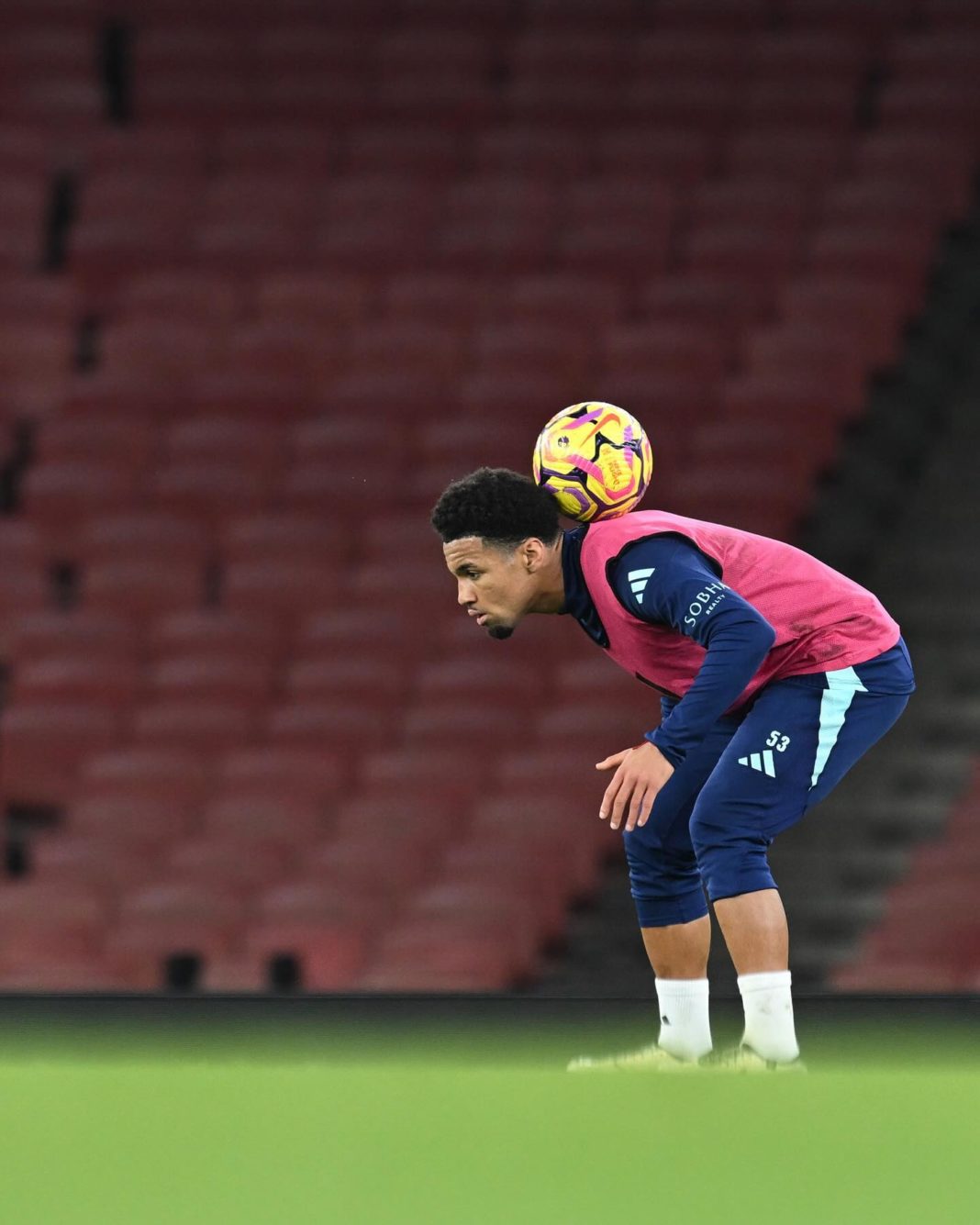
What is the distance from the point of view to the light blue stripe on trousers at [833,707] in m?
3.78

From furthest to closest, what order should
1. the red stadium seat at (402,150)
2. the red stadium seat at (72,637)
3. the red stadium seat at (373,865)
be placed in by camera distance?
the red stadium seat at (402,150), the red stadium seat at (72,637), the red stadium seat at (373,865)

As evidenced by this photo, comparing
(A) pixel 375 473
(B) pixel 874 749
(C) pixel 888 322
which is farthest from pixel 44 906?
(C) pixel 888 322

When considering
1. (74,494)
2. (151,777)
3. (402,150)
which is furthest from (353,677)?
(402,150)

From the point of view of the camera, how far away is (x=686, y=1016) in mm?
4035

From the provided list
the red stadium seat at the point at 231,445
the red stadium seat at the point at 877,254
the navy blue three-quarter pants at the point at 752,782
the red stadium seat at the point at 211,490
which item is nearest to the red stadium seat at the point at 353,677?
the red stadium seat at the point at 211,490

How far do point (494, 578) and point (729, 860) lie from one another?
2.08 feet

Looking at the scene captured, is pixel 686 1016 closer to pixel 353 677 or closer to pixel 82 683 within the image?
pixel 353 677

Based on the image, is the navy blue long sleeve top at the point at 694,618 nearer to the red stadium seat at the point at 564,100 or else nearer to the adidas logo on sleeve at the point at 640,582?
the adidas logo on sleeve at the point at 640,582

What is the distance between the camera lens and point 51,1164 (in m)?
2.32

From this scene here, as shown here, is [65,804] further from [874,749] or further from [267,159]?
[267,159]

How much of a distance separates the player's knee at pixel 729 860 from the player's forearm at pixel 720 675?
0.15 meters

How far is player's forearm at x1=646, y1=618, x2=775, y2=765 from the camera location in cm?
356

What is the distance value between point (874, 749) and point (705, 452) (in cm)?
122

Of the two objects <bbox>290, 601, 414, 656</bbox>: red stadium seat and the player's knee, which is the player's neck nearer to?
the player's knee
